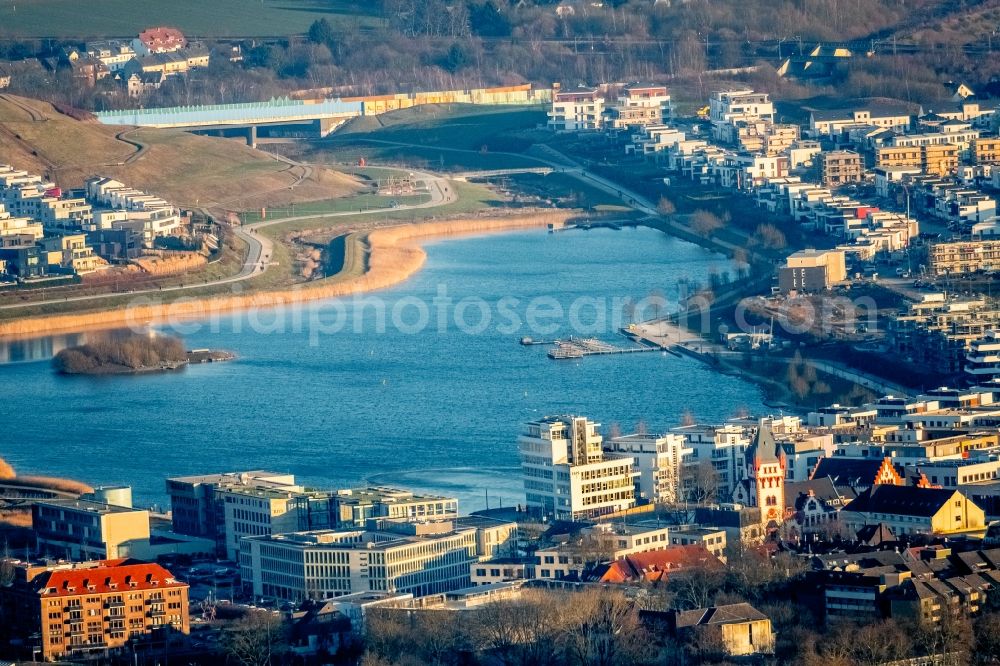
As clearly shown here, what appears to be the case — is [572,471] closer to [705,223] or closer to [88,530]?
[88,530]

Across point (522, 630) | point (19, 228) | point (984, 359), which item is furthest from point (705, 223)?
point (522, 630)

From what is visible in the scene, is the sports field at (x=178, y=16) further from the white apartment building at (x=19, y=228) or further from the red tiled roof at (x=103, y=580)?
the red tiled roof at (x=103, y=580)

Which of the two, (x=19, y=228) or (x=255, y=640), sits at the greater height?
(x=255, y=640)

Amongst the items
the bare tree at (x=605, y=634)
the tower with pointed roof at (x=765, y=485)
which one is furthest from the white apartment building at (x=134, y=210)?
the bare tree at (x=605, y=634)

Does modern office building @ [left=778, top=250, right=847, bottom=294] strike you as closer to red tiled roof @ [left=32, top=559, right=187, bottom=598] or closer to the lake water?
the lake water

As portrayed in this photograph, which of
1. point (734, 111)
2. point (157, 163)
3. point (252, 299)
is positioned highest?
point (734, 111)
